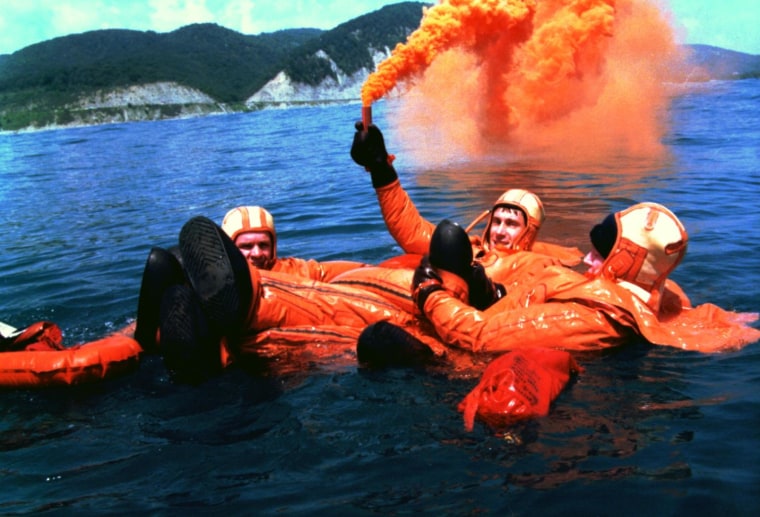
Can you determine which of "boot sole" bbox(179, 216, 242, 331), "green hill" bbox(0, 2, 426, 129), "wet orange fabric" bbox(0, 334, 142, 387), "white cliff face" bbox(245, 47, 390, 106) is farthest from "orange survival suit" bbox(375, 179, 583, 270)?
"white cliff face" bbox(245, 47, 390, 106)

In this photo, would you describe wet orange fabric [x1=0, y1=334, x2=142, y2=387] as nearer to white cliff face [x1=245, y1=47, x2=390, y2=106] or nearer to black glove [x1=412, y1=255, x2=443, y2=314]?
black glove [x1=412, y1=255, x2=443, y2=314]

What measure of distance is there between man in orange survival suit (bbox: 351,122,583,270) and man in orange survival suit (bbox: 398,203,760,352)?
1289 mm

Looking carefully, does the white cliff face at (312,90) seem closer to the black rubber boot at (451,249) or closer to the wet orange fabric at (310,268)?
the wet orange fabric at (310,268)

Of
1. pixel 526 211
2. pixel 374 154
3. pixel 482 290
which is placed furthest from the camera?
pixel 374 154

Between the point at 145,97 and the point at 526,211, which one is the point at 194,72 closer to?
the point at 145,97

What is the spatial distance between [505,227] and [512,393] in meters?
3.04

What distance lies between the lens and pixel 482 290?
225 inches

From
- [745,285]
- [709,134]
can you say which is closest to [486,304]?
[745,285]

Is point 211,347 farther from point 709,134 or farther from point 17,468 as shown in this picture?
point 709,134

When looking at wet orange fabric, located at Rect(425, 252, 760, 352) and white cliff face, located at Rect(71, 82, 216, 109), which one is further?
white cliff face, located at Rect(71, 82, 216, 109)

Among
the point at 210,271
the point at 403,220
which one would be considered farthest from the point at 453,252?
the point at 403,220

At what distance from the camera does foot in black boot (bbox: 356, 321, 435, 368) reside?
4.79m

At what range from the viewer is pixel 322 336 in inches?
213

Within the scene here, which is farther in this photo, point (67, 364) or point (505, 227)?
point (505, 227)
